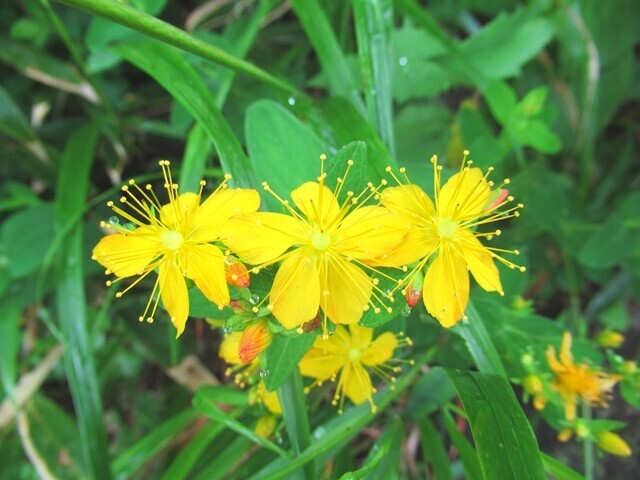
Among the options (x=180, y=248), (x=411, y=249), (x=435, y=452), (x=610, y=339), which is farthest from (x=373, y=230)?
(x=610, y=339)

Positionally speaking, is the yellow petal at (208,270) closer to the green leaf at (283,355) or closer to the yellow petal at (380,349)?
the green leaf at (283,355)

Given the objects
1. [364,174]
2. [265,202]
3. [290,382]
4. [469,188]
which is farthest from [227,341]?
[469,188]

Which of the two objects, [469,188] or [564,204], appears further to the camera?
[564,204]

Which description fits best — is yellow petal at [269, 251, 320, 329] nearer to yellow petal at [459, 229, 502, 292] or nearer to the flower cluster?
yellow petal at [459, 229, 502, 292]

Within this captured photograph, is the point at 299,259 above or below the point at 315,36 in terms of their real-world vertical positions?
below

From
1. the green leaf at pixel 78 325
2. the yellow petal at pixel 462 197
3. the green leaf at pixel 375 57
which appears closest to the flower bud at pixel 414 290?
the yellow petal at pixel 462 197

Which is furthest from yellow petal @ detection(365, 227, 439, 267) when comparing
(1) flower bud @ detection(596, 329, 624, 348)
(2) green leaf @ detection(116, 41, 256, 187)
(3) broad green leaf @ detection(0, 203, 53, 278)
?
(3) broad green leaf @ detection(0, 203, 53, 278)

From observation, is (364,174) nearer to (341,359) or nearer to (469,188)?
(469,188)

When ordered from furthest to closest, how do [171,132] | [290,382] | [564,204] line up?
1. [171,132]
2. [564,204]
3. [290,382]
